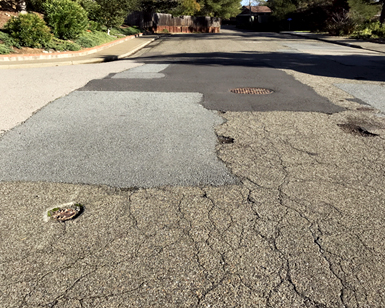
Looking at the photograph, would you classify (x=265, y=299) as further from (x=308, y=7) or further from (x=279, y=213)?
(x=308, y=7)

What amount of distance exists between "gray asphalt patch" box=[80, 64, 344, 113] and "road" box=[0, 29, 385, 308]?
0.20 meters

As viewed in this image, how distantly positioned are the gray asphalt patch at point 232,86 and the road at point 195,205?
195 millimetres

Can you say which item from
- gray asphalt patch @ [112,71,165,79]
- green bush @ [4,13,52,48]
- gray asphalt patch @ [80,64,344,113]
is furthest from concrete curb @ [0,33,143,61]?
gray asphalt patch @ [112,71,165,79]

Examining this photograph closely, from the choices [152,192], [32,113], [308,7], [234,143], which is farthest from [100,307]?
[308,7]

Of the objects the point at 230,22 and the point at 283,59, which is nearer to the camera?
the point at 283,59

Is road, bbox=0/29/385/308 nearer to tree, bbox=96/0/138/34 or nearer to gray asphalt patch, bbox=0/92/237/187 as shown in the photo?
gray asphalt patch, bbox=0/92/237/187

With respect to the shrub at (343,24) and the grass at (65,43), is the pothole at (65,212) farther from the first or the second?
the shrub at (343,24)

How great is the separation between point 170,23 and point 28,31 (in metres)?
32.6

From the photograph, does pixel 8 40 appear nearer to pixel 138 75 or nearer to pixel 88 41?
pixel 88 41

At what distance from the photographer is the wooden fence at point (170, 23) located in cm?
4375

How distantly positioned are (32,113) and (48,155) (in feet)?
8.00

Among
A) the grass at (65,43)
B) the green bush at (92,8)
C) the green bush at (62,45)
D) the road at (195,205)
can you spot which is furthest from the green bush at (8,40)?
the green bush at (92,8)

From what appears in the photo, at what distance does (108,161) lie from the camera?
498 centimetres

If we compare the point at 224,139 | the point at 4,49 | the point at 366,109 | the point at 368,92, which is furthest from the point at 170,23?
the point at 224,139
